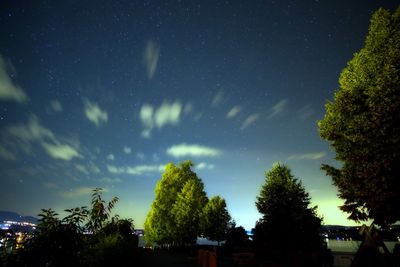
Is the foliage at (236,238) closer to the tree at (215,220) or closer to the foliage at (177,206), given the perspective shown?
the tree at (215,220)

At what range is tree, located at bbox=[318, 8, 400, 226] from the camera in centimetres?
1417

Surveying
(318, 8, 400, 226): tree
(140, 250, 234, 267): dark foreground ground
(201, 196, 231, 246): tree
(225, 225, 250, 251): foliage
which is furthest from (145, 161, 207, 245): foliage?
(318, 8, 400, 226): tree

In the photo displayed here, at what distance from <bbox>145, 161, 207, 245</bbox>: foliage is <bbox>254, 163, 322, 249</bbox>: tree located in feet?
33.9

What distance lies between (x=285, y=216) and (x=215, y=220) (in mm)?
9324

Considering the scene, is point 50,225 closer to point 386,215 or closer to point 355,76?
point 386,215

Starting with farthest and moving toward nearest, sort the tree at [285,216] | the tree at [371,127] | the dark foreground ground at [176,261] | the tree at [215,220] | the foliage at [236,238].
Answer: the tree at [215,220] < the foliage at [236,238] < the tree at [285,216] < the dark foreground ground at [176,261] < the tree at [371,127]

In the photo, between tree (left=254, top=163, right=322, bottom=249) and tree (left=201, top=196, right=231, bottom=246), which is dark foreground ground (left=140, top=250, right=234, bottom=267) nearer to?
tree (left=201, top=196, right=231, bottom=246)

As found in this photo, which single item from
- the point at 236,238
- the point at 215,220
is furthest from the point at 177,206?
the point at 236,238

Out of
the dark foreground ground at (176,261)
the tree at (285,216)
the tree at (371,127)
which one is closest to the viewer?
the tree at (371,127)

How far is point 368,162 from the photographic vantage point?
14805 mm

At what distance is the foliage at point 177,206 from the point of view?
4091 centimetres

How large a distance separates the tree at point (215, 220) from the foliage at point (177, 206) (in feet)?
6.79

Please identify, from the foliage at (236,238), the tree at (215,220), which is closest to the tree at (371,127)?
the foliage at (236,238)

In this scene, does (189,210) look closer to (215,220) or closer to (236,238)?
(215,220)
